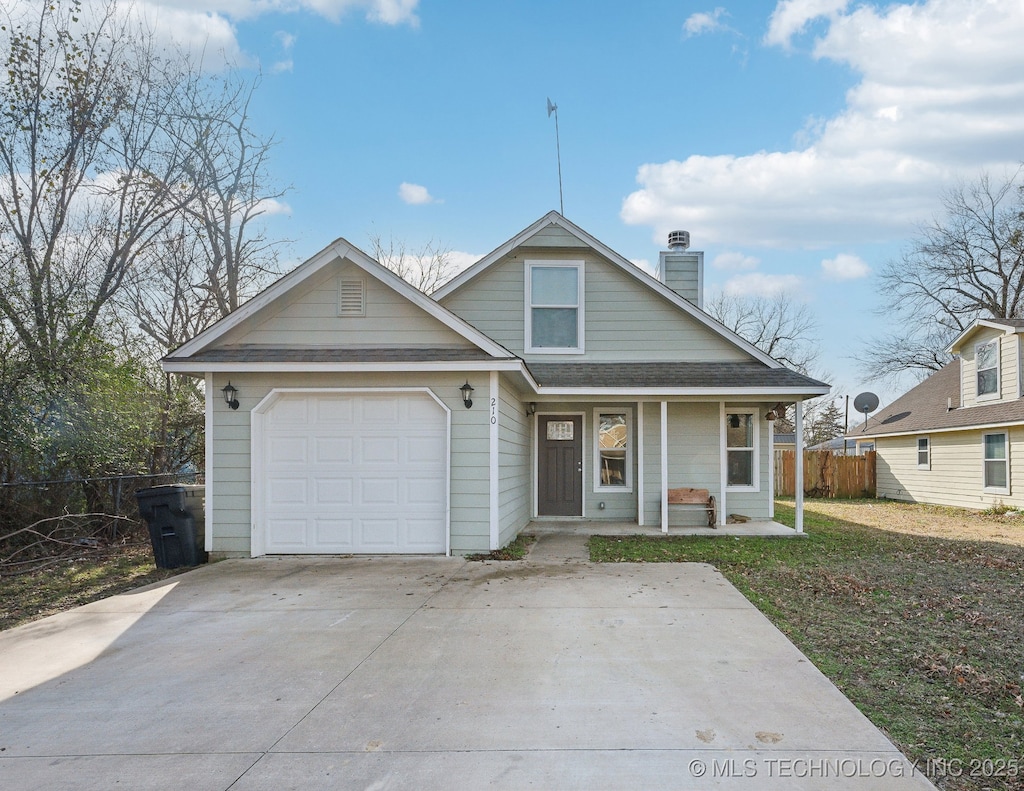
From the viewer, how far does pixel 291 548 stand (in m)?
8.80

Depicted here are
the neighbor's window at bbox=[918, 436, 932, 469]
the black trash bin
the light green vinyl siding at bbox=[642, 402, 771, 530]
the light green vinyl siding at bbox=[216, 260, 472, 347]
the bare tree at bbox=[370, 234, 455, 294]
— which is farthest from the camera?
the bare tree at bbox=[370, 234, 455, 294]

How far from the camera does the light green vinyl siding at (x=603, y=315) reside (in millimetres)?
12336

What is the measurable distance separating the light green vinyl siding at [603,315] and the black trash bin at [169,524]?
5.97 metres

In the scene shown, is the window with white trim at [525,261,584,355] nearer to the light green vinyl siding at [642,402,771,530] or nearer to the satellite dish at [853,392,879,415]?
the light green vinyl siding at [642,402,771,530]

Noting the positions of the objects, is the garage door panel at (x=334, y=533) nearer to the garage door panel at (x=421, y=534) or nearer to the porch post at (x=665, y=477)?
the garage door panel at (x=421, y=534)

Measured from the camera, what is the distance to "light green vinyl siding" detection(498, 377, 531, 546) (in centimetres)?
917

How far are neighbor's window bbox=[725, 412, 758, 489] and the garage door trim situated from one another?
6.06m

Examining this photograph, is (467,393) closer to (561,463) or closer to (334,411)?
(334,411)

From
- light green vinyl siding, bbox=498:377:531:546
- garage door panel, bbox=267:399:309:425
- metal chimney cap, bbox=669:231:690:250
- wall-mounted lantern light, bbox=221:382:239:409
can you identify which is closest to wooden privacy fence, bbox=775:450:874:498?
metal chimney cap, bbox=669:231:690:250

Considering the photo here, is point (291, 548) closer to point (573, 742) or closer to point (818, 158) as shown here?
point (573, 742)

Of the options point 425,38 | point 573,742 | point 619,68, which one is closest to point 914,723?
point 573,742

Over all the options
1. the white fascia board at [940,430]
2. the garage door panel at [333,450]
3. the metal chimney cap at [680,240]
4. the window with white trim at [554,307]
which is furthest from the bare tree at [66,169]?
the white fascia board at [940,430]

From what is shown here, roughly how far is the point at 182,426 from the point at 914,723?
1322cm

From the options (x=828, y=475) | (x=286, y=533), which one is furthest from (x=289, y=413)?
(x=828, y=475)
